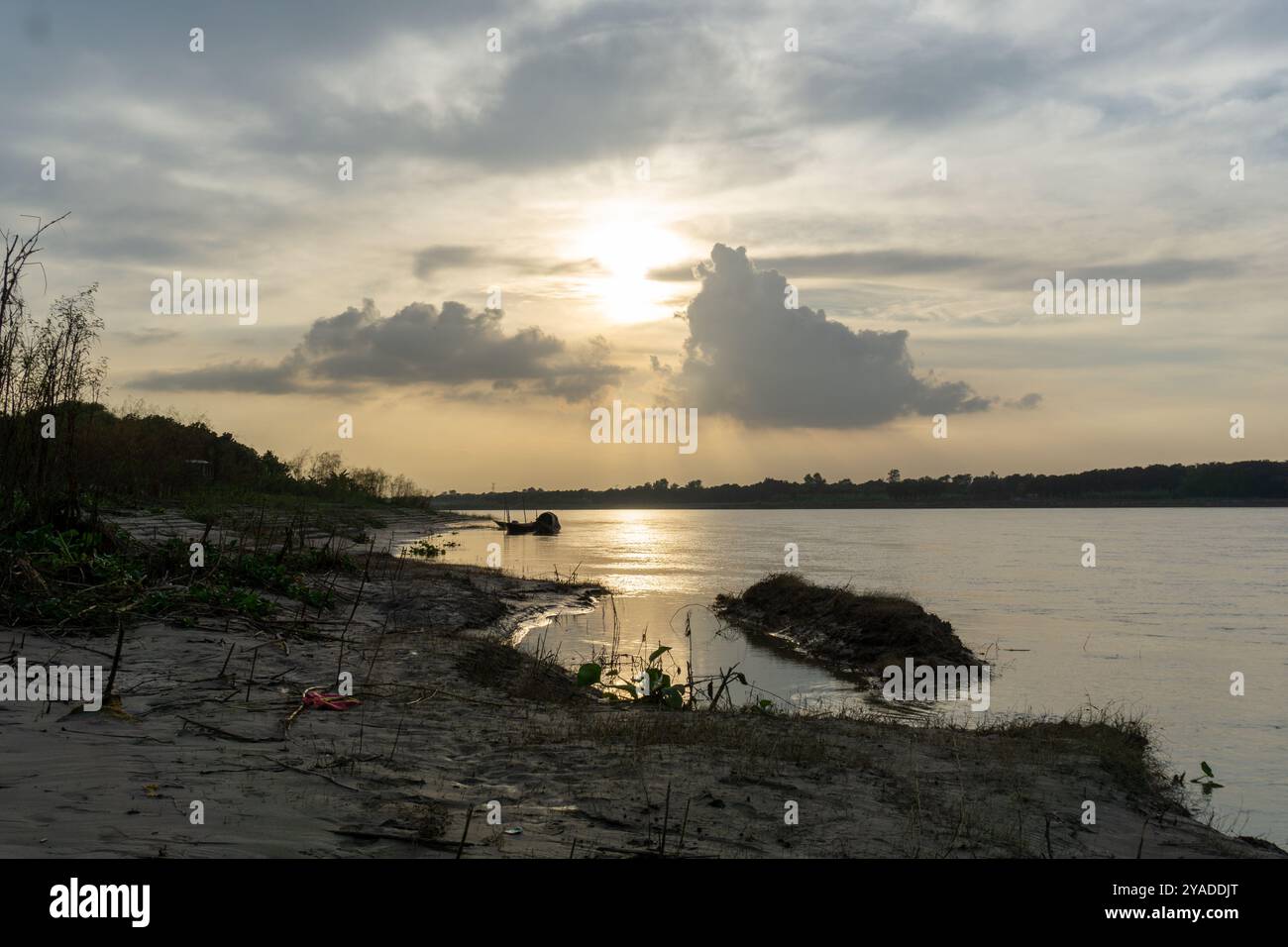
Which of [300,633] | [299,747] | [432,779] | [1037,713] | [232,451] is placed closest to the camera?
[432,779]

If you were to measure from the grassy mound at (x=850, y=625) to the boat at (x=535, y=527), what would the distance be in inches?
2305

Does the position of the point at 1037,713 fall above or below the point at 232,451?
below

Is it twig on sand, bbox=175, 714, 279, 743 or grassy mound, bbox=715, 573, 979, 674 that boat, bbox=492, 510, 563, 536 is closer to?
grassy mound, bbox=715, 573, 979, 674

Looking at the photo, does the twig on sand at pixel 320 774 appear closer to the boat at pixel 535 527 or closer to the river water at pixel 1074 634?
the river water at pixel 1074 634

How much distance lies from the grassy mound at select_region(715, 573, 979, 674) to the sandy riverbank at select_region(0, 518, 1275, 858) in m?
8.45

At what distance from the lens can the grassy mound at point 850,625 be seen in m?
20.5

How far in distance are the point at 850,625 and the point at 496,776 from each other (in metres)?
17.0

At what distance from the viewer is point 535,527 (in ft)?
301
